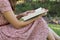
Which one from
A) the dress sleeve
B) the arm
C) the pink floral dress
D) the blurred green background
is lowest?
the blurred green background

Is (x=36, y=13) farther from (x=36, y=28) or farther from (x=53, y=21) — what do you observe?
(x=53, y=21)

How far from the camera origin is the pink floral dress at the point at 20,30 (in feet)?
12.3

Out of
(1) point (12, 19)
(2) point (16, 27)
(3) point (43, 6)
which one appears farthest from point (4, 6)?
(3) point (43, 6)

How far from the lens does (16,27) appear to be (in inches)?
151

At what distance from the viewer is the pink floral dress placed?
3.75 metres

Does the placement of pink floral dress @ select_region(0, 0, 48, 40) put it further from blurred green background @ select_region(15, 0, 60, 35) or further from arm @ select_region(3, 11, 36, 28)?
blurred green background @ select_region(15, 0, 60, 35)

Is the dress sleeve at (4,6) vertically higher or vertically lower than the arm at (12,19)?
higher

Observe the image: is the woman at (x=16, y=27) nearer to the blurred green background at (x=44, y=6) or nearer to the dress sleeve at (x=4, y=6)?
the dress sleeve at (x=4, y=6)

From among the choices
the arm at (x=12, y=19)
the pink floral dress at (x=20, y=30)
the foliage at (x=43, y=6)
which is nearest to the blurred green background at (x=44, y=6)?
the foliage at (x=43, y=6)

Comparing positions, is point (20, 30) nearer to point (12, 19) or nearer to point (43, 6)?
point (12, 19)

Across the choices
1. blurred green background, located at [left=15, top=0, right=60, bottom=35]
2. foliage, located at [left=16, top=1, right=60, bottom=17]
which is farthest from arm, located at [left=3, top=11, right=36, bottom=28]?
foliage, located at [left=16, top=1, right=60, bottom=17]

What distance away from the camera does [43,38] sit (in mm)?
3988

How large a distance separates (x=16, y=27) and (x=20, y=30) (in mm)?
62

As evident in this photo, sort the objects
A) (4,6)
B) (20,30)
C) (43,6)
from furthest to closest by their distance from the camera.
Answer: (43,6), (20,30), (4,6)
